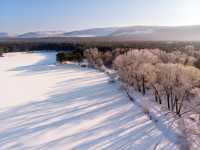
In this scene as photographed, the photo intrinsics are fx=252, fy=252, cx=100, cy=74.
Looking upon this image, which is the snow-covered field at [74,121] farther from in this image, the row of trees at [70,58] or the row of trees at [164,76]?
the row of trees at [70,58]

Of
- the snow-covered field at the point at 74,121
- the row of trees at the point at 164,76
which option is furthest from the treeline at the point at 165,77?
the snow-covered field at the point at 74,121

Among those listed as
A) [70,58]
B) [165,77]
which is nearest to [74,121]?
[165,77]

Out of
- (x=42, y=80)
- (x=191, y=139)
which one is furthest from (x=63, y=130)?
(x=42, y=80)

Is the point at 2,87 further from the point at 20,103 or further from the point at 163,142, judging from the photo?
the point at 163,142

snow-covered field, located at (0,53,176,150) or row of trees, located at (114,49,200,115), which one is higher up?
row of trees, located at (114,49,200,115)

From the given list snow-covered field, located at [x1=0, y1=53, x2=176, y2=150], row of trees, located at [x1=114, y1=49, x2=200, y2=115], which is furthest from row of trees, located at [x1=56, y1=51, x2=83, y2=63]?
row of trees, located at [x1=114, y1=49, x2=200, y2=115]

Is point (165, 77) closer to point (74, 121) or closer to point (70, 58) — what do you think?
point (74, 121)

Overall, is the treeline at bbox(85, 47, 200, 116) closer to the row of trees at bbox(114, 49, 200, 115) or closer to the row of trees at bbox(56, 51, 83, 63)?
the row of trees at bbox(114, 49, 200, 115)
